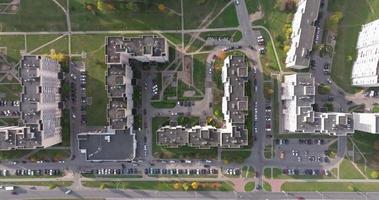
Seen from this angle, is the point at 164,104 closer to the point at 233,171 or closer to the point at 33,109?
the point at 233,171

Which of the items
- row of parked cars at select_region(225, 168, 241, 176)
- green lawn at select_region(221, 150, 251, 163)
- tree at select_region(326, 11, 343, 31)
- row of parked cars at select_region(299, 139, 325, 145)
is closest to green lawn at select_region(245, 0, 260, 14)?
tree at select_region(326, 11, 343, 31)

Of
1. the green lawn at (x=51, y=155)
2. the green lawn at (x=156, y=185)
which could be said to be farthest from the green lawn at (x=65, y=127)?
the green lawn at (x=156, y=185)

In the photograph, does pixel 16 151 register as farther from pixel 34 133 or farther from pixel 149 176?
pixel 149 176

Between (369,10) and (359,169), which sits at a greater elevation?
(369,10)

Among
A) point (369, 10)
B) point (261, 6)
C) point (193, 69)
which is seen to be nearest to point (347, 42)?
point (369, 10)

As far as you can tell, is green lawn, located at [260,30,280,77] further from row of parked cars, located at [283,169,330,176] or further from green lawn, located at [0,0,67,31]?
green lawn, located at [0,0,67,31]

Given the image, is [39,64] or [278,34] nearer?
[39,64]

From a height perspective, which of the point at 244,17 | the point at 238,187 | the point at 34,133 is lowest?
the point at 238,187
